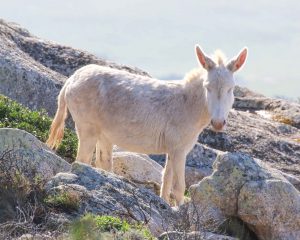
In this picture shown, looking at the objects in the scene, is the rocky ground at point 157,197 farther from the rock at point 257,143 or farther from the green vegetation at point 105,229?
the rock at point 257,143

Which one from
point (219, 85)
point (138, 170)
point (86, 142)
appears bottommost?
point (138, 170)

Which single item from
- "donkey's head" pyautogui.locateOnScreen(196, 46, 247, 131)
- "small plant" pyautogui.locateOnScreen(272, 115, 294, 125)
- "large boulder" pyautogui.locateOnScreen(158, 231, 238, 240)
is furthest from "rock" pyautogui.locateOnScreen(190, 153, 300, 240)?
"small plant" pyautogui.locateOnScreen(272, 115, 294, 125)

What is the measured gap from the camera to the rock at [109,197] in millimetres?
10086

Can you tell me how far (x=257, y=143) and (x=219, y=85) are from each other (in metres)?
5.82

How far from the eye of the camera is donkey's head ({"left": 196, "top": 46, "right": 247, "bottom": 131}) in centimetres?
1349

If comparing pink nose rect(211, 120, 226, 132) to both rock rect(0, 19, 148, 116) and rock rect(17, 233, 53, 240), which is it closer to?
rock rect(17, 233, 53, 240)

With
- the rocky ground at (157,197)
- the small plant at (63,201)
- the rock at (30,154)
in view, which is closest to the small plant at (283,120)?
the rocky ground at (157,197)

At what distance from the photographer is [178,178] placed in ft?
45.8

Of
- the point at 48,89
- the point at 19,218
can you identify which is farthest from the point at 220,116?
the point at 48,89

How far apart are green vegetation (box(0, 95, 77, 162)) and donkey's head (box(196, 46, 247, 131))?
348 centimetres

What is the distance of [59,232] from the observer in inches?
347

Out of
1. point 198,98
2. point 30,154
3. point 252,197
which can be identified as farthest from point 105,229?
point 198,98

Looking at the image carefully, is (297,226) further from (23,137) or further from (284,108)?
(284,108)

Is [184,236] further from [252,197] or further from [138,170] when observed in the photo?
[138,170]
